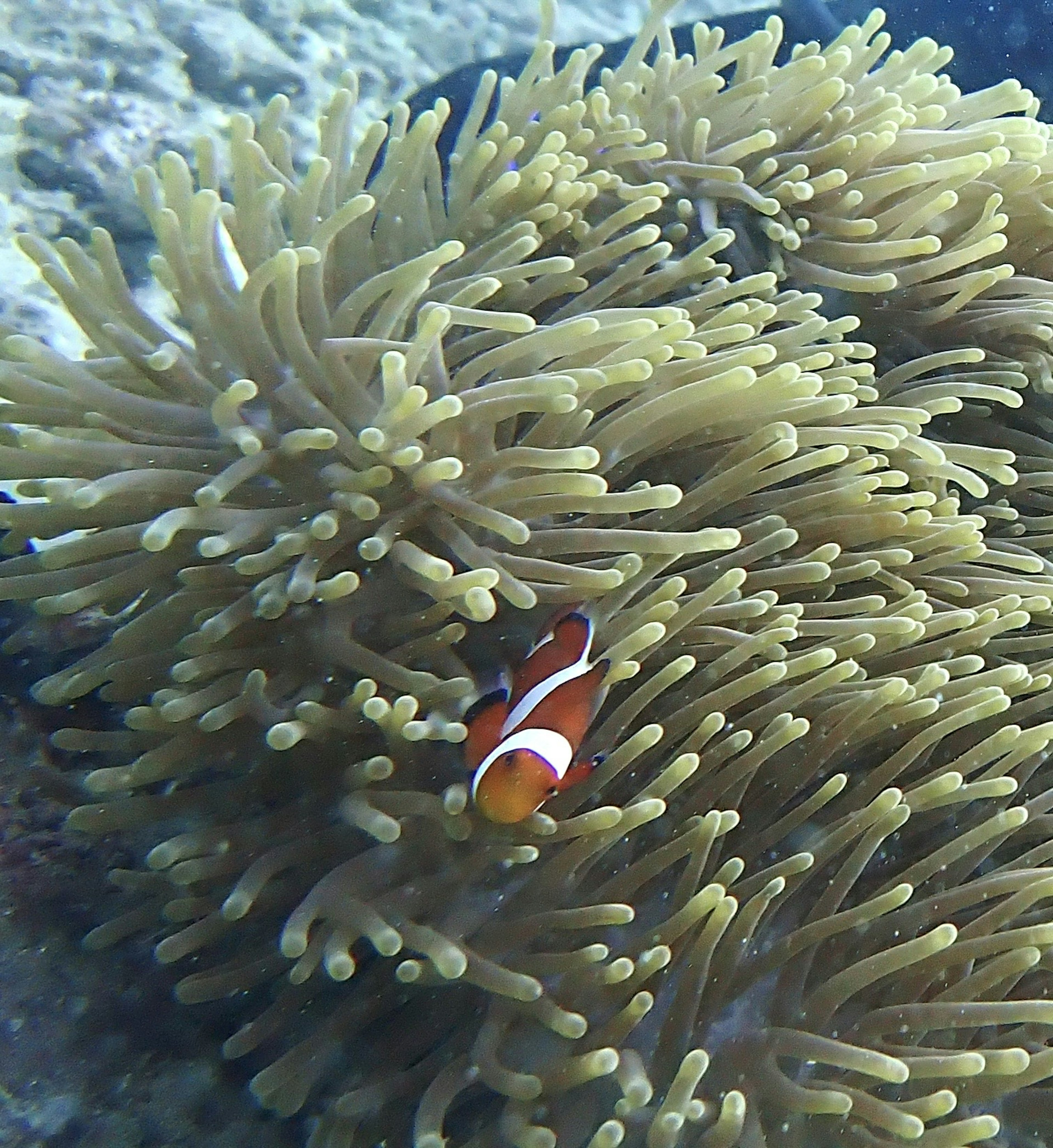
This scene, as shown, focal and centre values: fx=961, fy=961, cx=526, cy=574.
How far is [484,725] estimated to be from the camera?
0.90 m

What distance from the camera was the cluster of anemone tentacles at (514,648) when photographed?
2.89 ft

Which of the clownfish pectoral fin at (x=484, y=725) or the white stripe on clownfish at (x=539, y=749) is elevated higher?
the white stripe on clownfish at (x=539, y=749)

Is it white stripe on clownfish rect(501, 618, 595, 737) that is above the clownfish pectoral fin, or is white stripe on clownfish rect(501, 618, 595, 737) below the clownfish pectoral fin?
above

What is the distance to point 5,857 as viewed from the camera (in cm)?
102

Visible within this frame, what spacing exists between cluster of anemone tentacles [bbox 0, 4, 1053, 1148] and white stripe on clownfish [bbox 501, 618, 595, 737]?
0.15 feet

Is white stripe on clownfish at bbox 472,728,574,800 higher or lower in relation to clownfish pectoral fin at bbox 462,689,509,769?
higher

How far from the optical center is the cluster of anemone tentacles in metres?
0.88

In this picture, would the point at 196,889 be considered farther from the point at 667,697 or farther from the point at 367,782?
the point at 667,697

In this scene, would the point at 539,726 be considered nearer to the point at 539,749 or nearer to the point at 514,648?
the point at 539,749

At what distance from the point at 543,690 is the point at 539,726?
0.04 m

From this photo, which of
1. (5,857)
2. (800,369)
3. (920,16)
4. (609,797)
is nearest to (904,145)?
(800,369)

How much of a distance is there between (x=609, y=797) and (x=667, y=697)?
121mm

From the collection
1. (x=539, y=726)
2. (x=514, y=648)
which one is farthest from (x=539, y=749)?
(x=514, y=648)

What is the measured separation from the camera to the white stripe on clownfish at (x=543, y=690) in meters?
0.88
